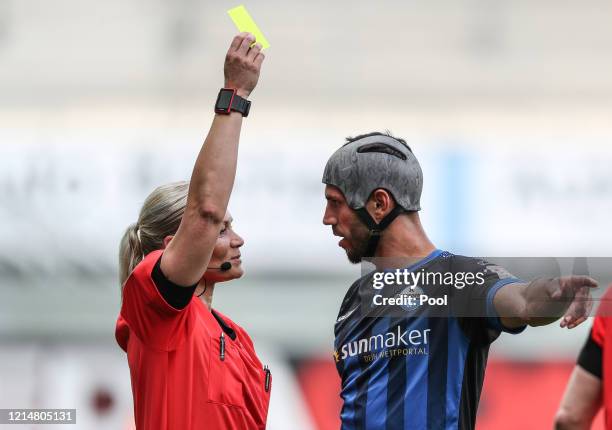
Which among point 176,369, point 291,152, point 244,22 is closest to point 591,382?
point 176,369

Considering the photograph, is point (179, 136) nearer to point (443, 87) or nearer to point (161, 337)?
point (443, 87)

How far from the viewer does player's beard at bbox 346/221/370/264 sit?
8.86 ft

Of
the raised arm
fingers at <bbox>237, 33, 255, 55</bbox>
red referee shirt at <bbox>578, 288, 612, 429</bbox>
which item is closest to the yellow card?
fingers at <bbox>237, 33, 255, 55</bbox>

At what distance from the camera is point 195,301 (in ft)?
8.71

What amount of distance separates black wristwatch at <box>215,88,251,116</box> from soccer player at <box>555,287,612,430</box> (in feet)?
3.60

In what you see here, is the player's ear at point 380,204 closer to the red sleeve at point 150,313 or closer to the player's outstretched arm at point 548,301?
the player's outstretched arm at point 548,301

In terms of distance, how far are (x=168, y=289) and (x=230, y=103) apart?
0.44 metres

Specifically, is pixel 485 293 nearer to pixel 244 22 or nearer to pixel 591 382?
pixel 591 382

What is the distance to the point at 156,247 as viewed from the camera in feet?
8.90

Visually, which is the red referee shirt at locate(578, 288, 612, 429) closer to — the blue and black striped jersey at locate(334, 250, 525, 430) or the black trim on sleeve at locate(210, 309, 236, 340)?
the blue and black striped jersey at locate(334, 250, 525, 430)

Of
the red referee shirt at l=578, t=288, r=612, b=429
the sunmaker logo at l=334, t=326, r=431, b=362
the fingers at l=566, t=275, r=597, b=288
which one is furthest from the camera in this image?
the red referee shirt at l=578, t=288, r=612, b=429

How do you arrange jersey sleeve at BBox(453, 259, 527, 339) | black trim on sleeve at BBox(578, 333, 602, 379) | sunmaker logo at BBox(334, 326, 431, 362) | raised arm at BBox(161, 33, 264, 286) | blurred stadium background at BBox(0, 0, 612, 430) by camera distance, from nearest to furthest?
raised arm at BBox(161, 33, 264, 286), jersey sleeve at BBox(453, 259, 527, 339), sunmaker logo at BBox(334, 326, 431, 362), black trim on sleeve at BBox(578, 333, 602, 379), blurred stadium background at BBox(0, 0, 612, 430)

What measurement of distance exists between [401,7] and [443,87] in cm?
82

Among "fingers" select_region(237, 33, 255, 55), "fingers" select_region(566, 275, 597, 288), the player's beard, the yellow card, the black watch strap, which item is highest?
the yellow card
